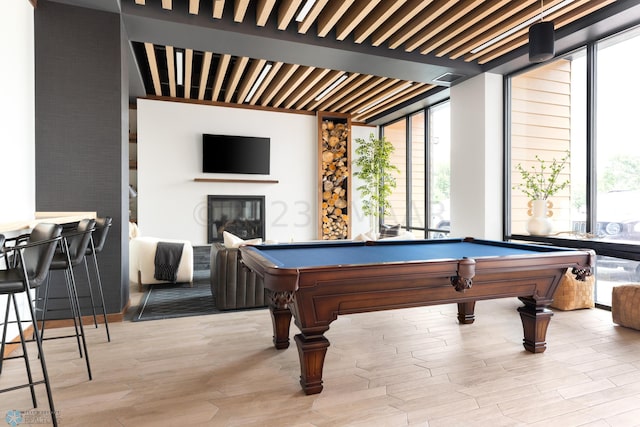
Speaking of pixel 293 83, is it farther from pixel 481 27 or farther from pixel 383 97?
pixel 481 27

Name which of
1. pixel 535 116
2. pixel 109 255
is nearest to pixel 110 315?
pixel 109 255

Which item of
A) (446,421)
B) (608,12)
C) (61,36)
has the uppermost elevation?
(608,12)

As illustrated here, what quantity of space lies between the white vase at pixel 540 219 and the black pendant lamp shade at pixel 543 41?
2.23m

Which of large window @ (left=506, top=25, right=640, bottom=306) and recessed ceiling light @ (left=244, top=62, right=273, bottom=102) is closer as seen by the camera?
large window @ (left=506, top=25, right=640, bottom=306)

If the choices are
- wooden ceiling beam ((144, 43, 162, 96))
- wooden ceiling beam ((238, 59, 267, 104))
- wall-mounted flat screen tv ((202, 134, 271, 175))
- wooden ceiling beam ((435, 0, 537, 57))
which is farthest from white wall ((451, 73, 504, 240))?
wooden ceiling beam ((144, 43, 162, 96))

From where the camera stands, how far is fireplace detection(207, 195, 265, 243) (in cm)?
700

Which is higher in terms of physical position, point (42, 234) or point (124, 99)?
point (124, 99)

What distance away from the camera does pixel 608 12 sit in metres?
3.60

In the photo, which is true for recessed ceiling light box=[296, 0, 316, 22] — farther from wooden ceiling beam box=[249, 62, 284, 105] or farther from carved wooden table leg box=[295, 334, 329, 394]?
carved wooden table leg box=[295, 334, 329, 394]

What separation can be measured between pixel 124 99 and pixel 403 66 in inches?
129

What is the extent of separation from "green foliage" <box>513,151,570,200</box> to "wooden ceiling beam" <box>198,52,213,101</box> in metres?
4.20

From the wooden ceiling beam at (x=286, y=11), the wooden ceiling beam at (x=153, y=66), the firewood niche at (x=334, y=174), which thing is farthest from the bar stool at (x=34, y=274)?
the firewood niche at (x=334, y=174)

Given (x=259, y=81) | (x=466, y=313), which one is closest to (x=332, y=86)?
(x=259, y=81)

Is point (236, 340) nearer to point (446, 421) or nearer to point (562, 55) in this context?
point (446, 421)
